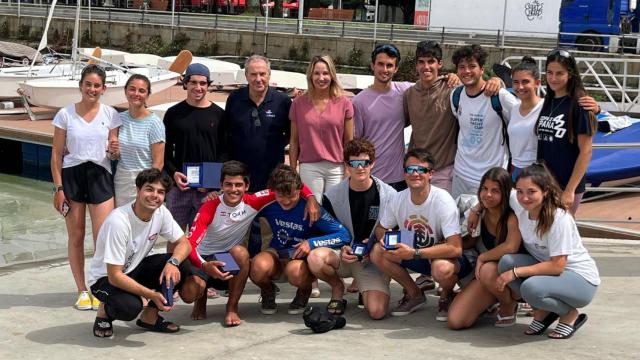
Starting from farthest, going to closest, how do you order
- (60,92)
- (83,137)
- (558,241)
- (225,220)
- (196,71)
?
1. (60,92)
2. (196,71)
3. (83,137)
4. (225,220)
5. (558,241)

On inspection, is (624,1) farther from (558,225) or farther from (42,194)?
(558,225)

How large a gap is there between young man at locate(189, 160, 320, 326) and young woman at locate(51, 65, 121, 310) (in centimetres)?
72

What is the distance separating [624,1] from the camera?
100ft

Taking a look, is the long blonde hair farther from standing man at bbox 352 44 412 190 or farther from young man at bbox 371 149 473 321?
young man at bbox 371 149 473 321

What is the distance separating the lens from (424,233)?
5.64 m

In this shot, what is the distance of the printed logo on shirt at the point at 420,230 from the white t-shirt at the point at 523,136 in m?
0.74

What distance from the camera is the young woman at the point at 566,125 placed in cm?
546

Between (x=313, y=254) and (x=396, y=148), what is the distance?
1.08 metres

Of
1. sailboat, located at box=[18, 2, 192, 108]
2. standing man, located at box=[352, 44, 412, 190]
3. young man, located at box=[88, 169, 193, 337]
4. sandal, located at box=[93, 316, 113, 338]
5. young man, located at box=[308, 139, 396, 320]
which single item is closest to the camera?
young man, located at box=[88, 169, 193, 337]

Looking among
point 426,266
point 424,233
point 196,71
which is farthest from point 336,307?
point 196,71

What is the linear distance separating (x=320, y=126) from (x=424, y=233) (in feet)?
3.42

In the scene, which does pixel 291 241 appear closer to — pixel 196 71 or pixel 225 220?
pixel 225 220

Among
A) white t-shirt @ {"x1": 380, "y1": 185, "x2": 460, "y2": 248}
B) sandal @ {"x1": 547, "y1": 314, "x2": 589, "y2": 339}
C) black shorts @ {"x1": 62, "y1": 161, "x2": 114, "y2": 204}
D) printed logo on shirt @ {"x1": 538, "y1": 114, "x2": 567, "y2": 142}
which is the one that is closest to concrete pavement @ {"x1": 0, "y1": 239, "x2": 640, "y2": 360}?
sandal @ {"x1": 547, "y1": 314, "x2": 589, "y2": 339}

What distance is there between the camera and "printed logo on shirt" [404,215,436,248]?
18.4ft
